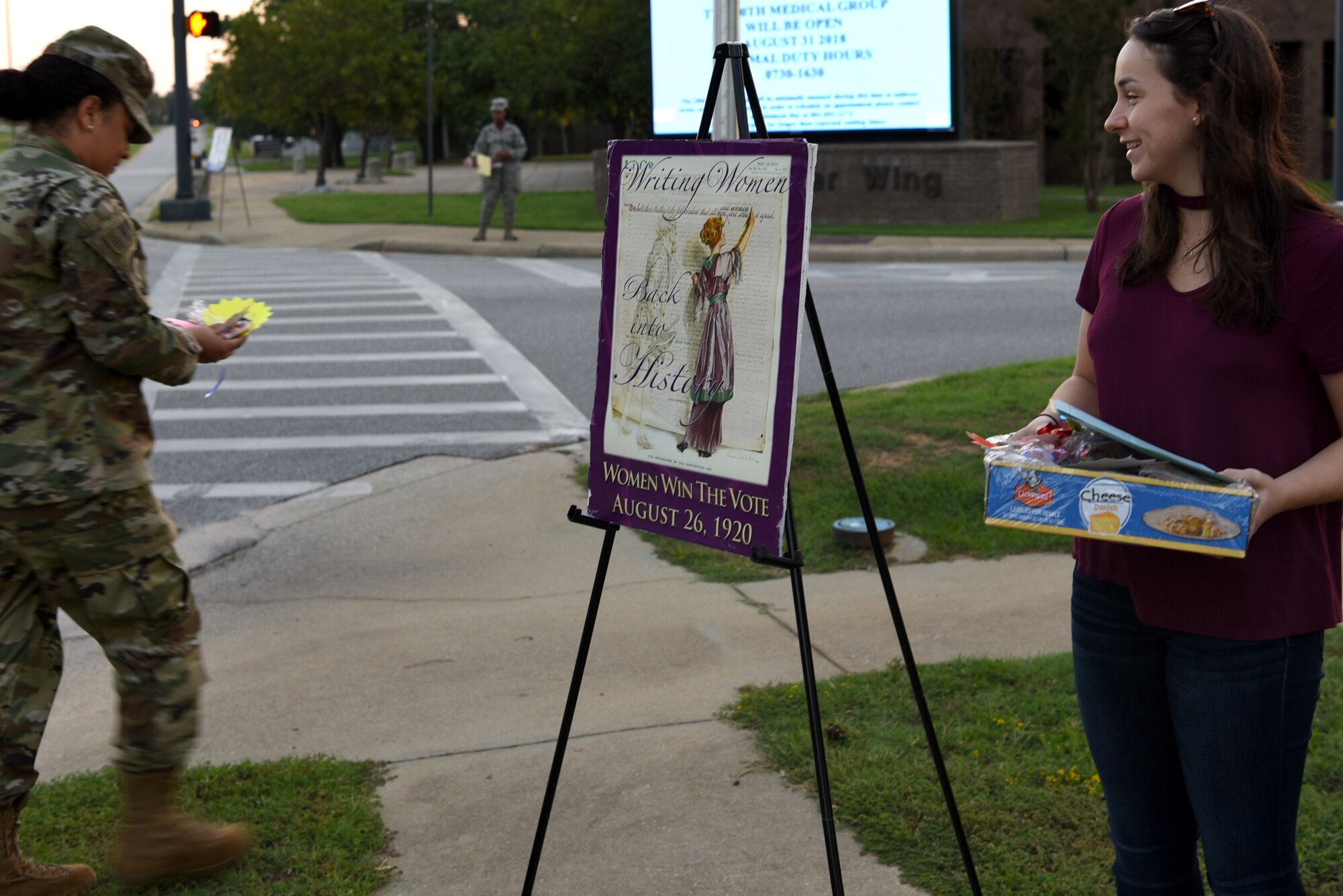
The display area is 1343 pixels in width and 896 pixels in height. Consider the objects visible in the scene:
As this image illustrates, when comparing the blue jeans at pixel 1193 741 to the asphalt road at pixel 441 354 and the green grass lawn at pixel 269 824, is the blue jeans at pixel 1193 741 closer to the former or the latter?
the green grass lawn at pixel 269 824

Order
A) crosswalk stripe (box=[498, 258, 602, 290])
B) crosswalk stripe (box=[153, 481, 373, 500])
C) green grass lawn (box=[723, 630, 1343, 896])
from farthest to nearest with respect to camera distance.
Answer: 1. crosswalk stripe (box=[498, 258, 602, 290])
2. crosswalk stripe (box=[153, 481, 373, 500])
3. green grass lawn (box=[723, 630, 1343, 896])

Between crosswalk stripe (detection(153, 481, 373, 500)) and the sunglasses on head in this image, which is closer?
the sunglasses on head

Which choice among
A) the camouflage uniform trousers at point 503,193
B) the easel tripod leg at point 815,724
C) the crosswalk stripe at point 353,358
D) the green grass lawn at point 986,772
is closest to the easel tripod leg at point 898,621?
the easel tripod leg at point 815,724

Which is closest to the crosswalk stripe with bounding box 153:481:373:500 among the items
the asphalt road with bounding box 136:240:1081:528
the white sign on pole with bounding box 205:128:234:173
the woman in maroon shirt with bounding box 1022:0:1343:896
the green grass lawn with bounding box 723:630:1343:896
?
the asphalt road with bounding box 136:240:1081:528

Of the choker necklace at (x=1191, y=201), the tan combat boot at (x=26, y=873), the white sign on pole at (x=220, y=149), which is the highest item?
the white sign on pole at (x=220, y=149)

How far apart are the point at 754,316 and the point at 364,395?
8184 millimetres

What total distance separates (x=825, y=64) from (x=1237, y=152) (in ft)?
32.4

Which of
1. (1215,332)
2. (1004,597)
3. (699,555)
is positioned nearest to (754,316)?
(1215,332)

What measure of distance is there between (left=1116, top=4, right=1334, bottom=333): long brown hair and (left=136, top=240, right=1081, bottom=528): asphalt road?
628 centimetres

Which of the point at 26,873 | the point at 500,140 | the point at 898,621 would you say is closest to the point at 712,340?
the point at 898,621

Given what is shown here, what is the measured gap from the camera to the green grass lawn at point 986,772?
366 centimetres

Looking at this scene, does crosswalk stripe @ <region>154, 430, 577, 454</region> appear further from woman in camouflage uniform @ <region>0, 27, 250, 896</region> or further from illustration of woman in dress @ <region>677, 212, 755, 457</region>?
illustration of woman in dress @ <region>677, 212, 755, 457</region>

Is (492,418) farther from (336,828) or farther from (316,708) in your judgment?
(336,828)

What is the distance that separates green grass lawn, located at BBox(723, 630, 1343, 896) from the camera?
144 inches
